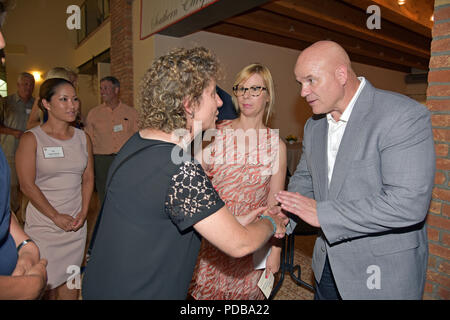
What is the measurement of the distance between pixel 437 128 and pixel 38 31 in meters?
14.4

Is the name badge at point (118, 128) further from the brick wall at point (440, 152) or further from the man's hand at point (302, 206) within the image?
the brick wall at point (440, 152)

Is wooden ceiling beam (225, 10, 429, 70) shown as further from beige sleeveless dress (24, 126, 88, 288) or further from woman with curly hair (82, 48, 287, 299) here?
woman with curly hair (82, 48, 287, 299)

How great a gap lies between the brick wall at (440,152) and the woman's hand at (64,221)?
2.54 meters

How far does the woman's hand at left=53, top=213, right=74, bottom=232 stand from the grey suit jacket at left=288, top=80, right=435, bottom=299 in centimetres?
179

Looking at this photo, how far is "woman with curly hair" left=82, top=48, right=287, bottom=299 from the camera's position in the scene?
102 centimetres

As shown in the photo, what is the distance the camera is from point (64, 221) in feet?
6.80

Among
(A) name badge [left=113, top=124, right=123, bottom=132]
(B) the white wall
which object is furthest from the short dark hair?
(B) the white wall

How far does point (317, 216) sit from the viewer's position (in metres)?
1.31

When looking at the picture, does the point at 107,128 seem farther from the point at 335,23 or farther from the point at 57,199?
the point at 335,23

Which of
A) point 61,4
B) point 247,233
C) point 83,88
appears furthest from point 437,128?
point 61,4

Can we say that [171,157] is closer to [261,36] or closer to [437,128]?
[437,128]

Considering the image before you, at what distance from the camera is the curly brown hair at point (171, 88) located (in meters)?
1.15

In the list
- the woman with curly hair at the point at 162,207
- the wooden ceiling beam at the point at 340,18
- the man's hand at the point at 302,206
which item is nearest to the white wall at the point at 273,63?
the wooden ceiling beam at the point at 340,18
